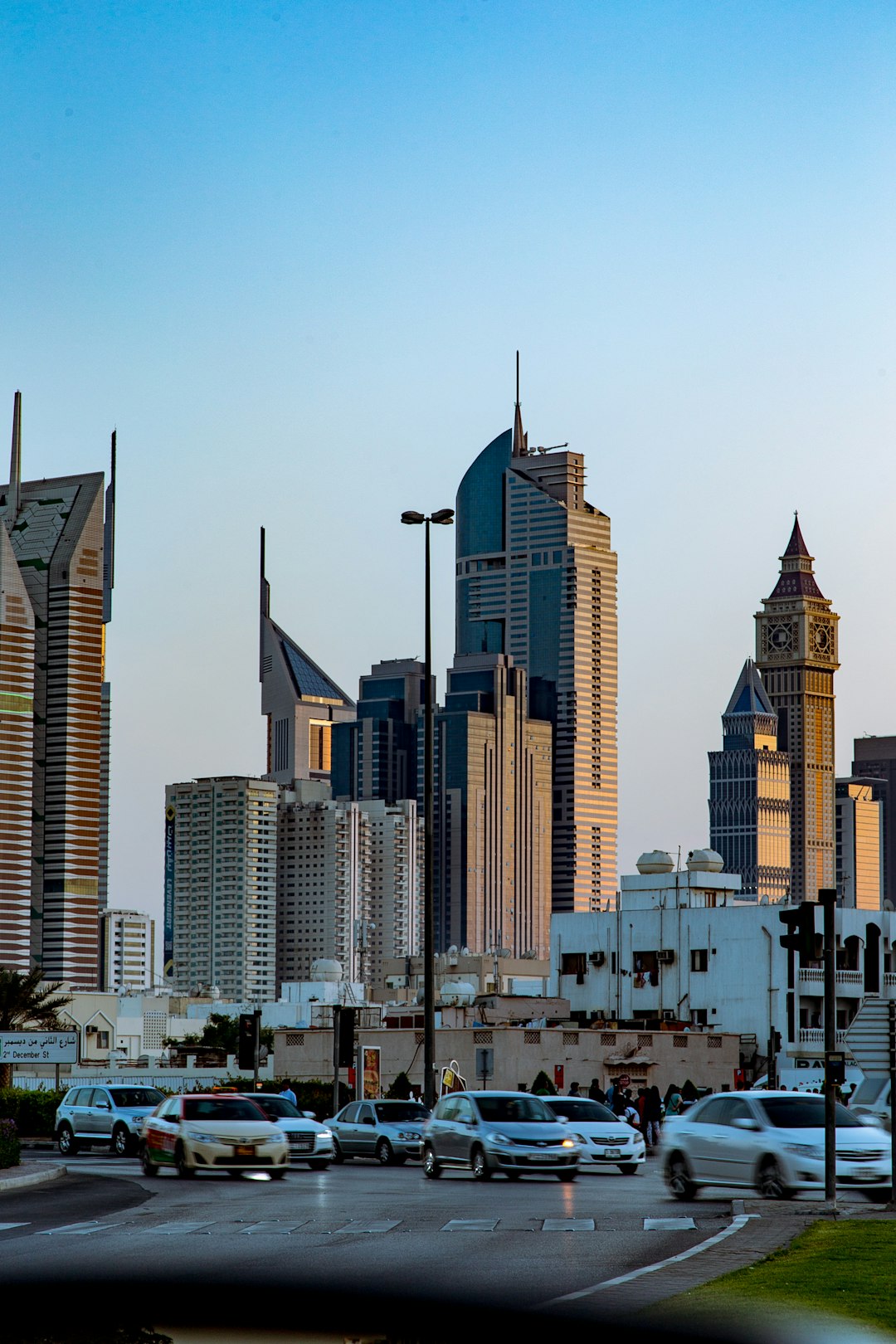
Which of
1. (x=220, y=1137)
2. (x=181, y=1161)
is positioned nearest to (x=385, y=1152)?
(x=181, y=1161)

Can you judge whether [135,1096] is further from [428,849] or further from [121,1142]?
[428,849]

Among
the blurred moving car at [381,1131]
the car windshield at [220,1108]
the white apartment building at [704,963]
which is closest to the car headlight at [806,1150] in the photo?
the car windshield at [220,1108]

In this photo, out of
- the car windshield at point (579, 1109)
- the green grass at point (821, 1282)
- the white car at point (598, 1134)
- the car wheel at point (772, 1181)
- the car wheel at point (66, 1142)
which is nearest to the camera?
the green grass at point (821, 1282)

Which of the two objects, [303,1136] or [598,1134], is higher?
[598,1134]

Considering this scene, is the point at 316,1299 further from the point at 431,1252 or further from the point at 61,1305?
the point at 431,1252

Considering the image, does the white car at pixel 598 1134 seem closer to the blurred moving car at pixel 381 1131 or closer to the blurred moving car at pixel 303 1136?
the blurred moving car at pixel 381 1131

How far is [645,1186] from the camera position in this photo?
1150 inches

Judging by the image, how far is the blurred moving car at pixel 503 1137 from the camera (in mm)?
29219

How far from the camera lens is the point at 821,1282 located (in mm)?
14578

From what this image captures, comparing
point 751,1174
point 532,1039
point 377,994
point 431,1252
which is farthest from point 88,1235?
point 377,994

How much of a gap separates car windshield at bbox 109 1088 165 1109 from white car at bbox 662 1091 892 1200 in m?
14.6

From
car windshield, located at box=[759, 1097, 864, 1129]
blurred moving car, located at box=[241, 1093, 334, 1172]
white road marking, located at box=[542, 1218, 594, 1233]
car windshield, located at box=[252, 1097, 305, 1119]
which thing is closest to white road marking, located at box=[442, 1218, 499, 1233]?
white road marking, located at box=[542, 1218, 594, 1233]

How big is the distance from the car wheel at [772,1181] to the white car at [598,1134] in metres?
6.95

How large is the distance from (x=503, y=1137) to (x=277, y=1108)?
19.1 ft
